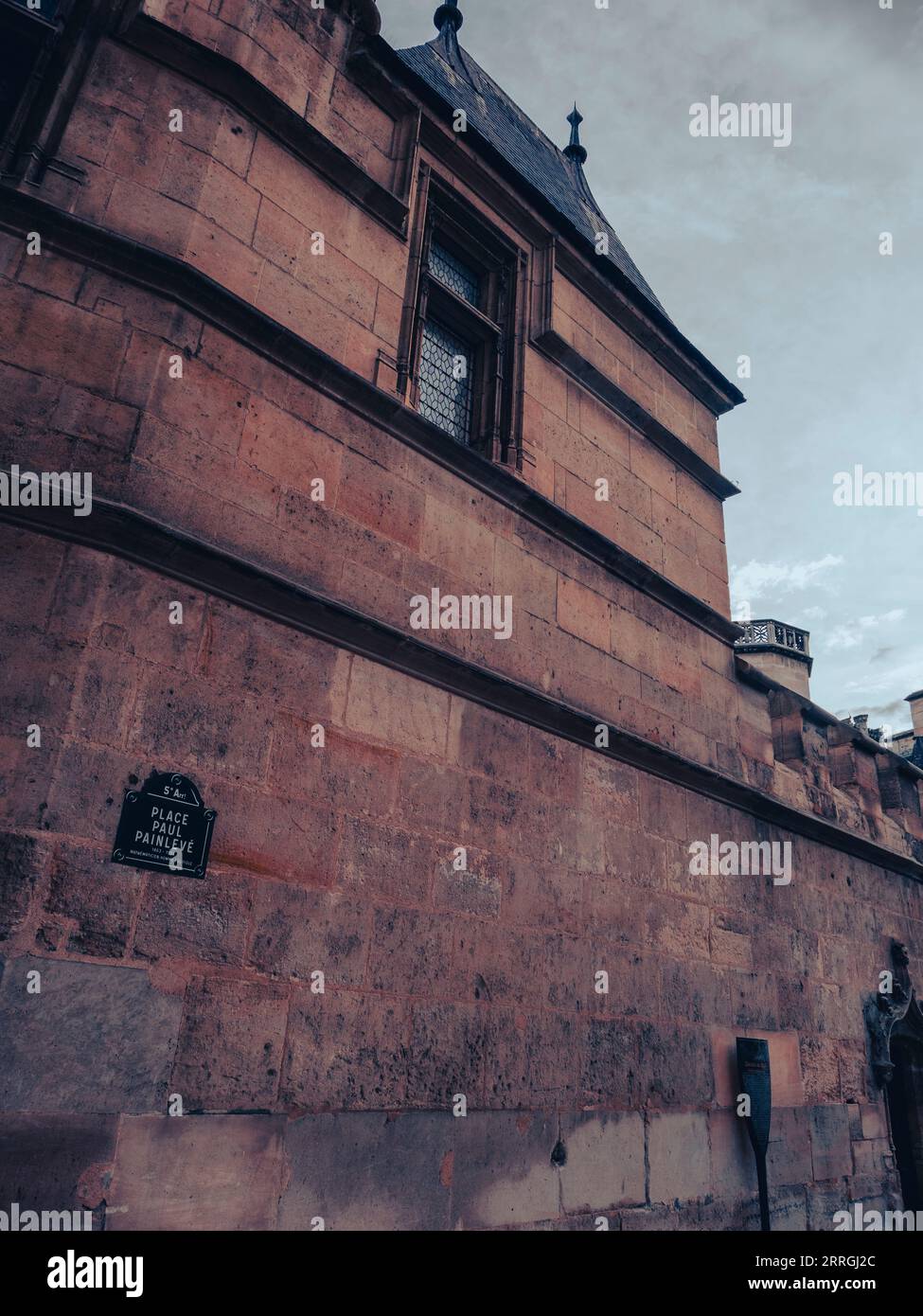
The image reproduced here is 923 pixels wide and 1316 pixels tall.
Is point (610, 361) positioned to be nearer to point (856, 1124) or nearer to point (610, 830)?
point (610, 830)

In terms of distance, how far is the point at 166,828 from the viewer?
3385mm

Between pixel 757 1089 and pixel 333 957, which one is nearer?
pixel 333 957

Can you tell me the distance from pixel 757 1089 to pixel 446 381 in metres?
5.24

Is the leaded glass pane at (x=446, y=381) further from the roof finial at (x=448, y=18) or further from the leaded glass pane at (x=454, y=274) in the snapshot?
the roof finial at (x=448, y=18)

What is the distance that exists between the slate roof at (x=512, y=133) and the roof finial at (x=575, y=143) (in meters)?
0.87

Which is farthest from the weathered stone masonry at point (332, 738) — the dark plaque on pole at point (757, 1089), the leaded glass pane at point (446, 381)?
the leaded glass pane at point (446, 381)

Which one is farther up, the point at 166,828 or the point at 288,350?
the point at 288,350

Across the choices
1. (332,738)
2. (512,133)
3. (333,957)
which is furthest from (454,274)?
(333,957)

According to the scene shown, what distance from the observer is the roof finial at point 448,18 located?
372 inches

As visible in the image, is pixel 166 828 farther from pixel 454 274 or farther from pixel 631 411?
pixel 631 411

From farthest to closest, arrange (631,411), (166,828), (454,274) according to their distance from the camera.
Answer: (631,411) < (454,274) < (166,828)

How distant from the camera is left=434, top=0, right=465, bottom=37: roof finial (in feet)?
31.0

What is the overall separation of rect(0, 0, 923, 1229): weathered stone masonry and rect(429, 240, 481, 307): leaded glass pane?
1.35 feet

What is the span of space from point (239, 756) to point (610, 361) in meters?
5.07
